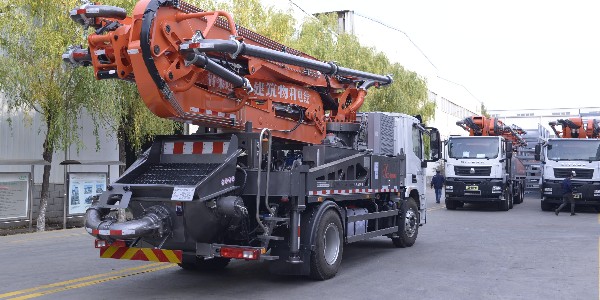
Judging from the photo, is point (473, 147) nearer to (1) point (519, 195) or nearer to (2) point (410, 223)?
(1) point (519, 195)

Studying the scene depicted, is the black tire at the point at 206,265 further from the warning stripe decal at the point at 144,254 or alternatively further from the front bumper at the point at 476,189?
the front bumper at the point at 476,189

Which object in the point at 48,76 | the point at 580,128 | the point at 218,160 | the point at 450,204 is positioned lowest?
the point at 450,204

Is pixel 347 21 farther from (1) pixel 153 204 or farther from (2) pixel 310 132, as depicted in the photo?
(1) pixel 153 204

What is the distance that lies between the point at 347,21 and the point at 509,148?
2029cm

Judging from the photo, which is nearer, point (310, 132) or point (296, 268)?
point (296, 268)

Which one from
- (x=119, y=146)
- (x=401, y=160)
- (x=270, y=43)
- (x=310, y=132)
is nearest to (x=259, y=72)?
(x=270, y=43)

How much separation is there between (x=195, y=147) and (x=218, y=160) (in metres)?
0.47

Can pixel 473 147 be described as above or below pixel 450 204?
above

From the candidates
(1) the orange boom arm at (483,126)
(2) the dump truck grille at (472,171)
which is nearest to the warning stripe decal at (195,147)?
(2) the dump truck grille at (472,171)

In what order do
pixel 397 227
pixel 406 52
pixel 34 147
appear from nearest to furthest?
pixel 397 227, pixel 34 147, pixel 406 52

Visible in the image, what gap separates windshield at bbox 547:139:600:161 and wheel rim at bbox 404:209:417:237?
477 inches

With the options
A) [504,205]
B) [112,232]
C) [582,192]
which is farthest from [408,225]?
[504,205]

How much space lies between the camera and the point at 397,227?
11.9 meters

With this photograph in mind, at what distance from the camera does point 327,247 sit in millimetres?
8836
